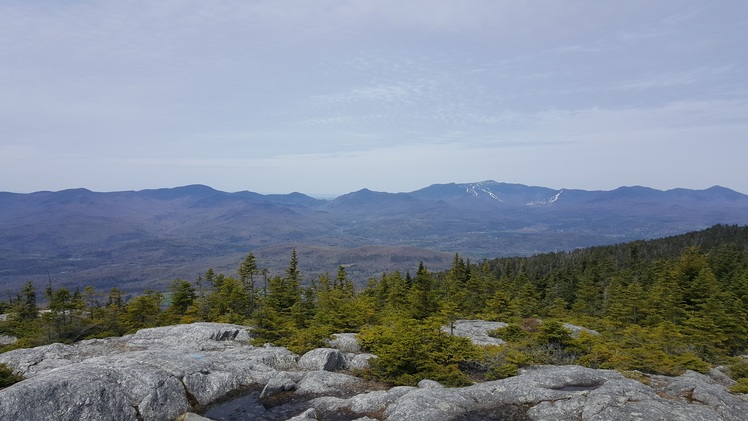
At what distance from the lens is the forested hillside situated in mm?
22109

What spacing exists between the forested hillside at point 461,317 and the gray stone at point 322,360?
81.6 inches

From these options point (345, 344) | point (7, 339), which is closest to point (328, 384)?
point (345, 344)

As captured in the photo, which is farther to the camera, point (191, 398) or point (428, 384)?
point (428, 384)

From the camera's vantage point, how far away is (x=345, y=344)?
29.6 m

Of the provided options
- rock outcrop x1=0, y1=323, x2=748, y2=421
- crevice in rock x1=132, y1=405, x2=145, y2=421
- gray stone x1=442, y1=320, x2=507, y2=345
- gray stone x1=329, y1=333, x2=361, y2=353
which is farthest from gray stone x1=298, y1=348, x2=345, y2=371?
gray stone x1=442, y1=320, x2=507, y2=345

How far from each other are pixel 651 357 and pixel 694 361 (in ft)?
13.6

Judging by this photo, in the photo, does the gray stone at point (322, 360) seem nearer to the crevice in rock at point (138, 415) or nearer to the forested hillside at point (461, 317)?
the forested hillside at point (461, 317)

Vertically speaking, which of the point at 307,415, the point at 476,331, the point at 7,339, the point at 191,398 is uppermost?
the point at 307,415

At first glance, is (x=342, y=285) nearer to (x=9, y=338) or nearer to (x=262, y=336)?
(x=262, y=336)

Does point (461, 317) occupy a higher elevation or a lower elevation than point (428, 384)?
lower

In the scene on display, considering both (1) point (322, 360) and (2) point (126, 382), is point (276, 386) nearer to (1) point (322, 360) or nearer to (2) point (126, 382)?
(1) point (322, 360)

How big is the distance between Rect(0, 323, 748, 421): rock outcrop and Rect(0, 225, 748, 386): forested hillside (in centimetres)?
285

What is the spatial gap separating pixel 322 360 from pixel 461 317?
32.7 meters

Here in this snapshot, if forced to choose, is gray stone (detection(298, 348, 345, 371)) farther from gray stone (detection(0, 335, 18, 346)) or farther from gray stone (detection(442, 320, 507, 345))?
gray stone (detection(0, 335, 18, 346))
